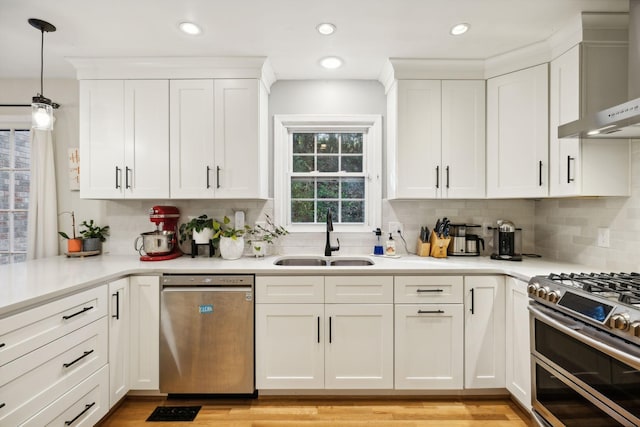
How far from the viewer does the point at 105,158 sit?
2557mm

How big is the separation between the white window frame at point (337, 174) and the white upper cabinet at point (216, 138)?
15.9 inches

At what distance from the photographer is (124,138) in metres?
2.54

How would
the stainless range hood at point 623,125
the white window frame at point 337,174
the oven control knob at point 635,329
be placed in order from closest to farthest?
the oven control knob at point 635,329, the stainless range hood at point 623,125, the white window frame at point 337,174

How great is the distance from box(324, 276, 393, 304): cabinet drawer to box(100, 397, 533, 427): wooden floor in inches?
27.9

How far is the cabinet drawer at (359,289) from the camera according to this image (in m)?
2.21

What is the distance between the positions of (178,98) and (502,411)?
318 centimetres

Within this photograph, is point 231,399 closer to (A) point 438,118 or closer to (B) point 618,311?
(B) point 618,311

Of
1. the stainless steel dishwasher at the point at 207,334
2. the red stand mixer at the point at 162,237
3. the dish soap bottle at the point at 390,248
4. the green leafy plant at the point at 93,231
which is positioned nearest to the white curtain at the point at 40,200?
the green leafy plant at the point at 93,231

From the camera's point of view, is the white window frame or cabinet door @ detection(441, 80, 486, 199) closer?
cabinet door @ detection(441, 80, 486, 199)

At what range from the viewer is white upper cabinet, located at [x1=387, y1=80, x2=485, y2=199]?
8.41 feet

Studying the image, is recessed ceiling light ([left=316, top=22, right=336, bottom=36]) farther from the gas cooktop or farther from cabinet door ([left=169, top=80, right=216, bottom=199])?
the gas cooktop

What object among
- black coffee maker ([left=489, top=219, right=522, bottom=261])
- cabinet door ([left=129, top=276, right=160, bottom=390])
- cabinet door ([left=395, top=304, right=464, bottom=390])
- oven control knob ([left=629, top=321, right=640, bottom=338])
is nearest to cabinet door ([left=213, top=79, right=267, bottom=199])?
cabinet door ([left=129, top=276, right=160, bottom=390])

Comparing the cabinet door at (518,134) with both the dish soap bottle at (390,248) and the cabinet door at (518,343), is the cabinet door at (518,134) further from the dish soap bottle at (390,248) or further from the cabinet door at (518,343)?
the dish soap bottle at (390,248)

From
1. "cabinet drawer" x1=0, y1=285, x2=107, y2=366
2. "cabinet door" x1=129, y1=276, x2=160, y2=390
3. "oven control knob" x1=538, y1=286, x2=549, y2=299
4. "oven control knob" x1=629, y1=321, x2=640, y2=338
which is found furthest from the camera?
"cabinet door" x1=129, y1=276, x2=160, y2=390
